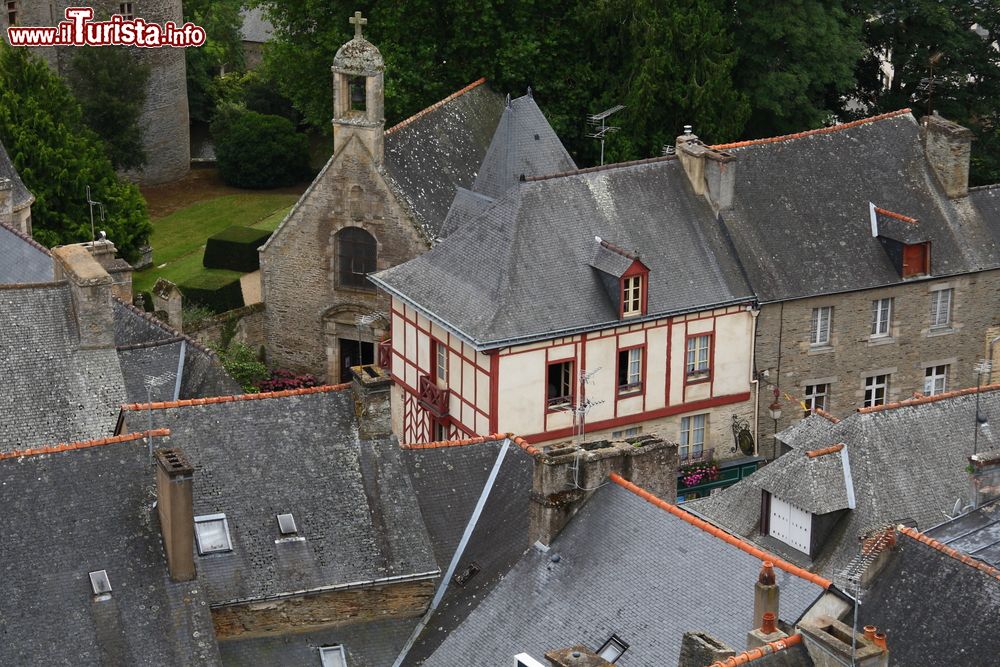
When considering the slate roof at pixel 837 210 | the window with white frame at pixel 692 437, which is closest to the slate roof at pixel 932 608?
the window with white frame at pixel 692 437

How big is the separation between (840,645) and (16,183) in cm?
3009

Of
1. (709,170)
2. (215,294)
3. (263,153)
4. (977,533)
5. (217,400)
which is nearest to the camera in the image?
(977,533)

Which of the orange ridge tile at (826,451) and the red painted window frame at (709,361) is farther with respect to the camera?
the red painted window frame at (709,361)

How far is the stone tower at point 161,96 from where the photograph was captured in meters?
61.1

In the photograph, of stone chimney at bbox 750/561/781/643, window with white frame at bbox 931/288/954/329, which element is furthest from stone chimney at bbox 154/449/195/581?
window with white frame at bbox 931/288/954/329

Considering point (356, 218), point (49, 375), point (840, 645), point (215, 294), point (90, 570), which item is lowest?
point (215, 294)

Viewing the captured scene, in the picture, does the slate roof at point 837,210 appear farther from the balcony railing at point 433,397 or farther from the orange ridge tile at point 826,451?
the orange ridge tile at point 826,451

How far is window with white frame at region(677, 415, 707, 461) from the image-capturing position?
38.6 meters

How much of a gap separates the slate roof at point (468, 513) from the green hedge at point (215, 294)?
21344 mm

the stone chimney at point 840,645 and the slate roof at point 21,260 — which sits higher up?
the slate roof at point 21,260

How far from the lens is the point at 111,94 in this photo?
6000 cm

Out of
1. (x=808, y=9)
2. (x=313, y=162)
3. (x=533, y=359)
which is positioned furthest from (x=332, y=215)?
(x=313, y=162)

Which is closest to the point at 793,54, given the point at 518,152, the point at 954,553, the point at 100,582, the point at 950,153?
the point at 950,153

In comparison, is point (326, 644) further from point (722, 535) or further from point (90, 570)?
point (722, 535)
